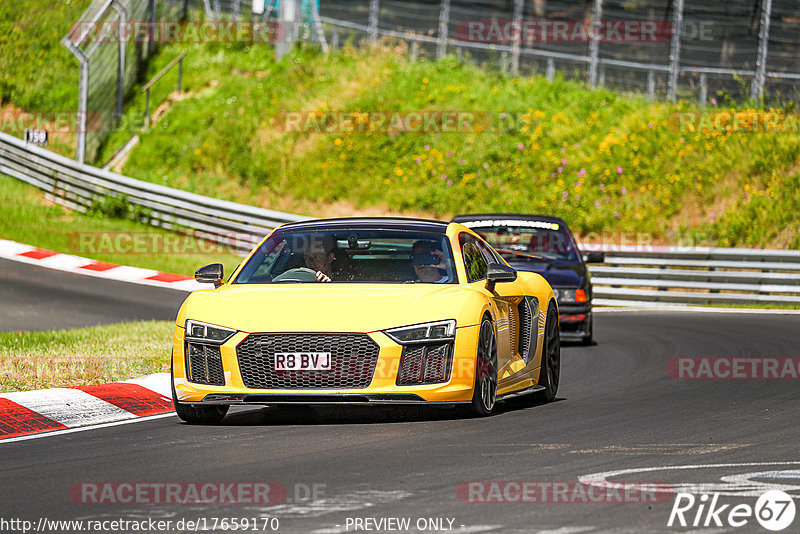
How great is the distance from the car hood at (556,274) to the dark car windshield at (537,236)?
25 centimetres

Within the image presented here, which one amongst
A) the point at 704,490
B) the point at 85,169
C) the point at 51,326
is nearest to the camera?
the point at 704,490

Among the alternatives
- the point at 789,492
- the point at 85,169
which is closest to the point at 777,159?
the point at 85,169

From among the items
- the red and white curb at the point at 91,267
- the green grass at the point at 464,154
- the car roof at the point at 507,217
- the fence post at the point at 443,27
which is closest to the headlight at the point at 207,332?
the car roof at the point at 507,217

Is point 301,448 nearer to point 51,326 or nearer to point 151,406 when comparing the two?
point 151,406

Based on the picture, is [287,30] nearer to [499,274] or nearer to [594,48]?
[594,48]

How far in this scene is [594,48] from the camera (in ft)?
107

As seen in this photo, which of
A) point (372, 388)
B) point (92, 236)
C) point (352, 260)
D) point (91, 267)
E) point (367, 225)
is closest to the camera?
point (372, 388)

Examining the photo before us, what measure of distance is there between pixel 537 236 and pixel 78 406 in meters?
8.97

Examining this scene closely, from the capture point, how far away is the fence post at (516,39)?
108 ft

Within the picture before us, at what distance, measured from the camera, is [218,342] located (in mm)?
8969

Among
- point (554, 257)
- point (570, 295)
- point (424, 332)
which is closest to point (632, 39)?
point (554, 257)

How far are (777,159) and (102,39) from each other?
16198mm

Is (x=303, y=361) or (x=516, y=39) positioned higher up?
(x=516, y=39)

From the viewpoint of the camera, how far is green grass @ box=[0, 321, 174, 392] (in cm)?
1123
